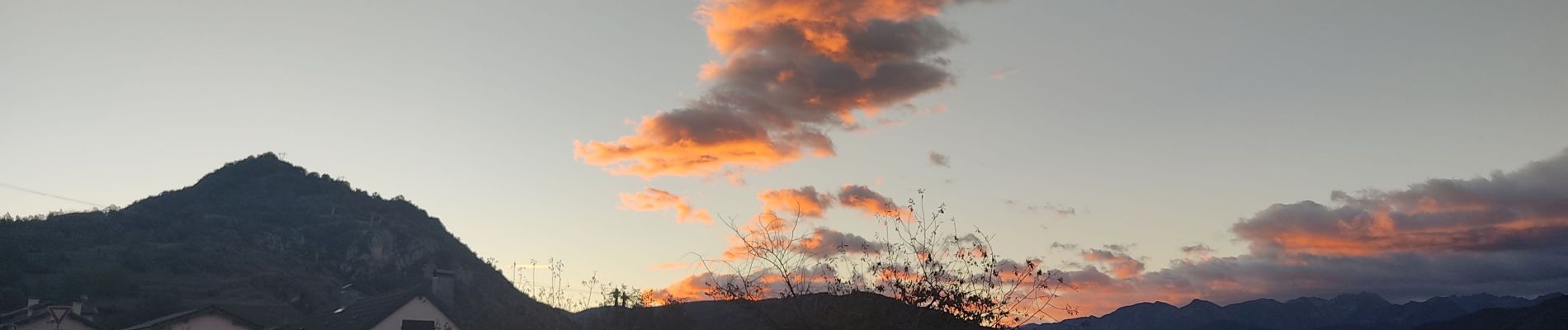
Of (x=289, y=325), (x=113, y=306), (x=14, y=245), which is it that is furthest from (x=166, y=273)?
(x=289, y=325)

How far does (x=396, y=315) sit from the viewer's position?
201 ft

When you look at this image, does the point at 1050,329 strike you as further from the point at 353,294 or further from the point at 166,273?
the point at 166,273

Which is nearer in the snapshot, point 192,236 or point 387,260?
point 192,236

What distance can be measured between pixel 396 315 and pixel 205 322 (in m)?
10.7

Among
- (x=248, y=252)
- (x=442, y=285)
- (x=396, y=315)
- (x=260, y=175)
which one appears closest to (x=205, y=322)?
(x=396, y=315)

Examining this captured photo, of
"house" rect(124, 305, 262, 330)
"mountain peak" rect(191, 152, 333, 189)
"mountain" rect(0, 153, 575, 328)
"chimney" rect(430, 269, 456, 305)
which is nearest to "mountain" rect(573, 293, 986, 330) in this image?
"mountain" rect(0, 153, 575, 328)

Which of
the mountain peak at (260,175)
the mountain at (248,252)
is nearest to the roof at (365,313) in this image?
the mountain at (248,252)

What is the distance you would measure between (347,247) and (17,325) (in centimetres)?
8843

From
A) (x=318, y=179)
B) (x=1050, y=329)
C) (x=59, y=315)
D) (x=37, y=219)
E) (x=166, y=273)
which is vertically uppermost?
(x=318, y=179)

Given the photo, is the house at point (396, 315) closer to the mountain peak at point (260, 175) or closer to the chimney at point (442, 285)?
the chimney at point (442, 285)

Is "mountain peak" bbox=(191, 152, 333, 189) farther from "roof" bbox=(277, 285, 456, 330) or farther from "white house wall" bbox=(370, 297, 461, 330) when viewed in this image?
"white house wall" bbox=(370, 297, 461, 330)

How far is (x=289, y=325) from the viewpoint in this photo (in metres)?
66.8

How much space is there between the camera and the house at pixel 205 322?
56494 mm

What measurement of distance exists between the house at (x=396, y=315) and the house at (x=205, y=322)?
11.7ft
